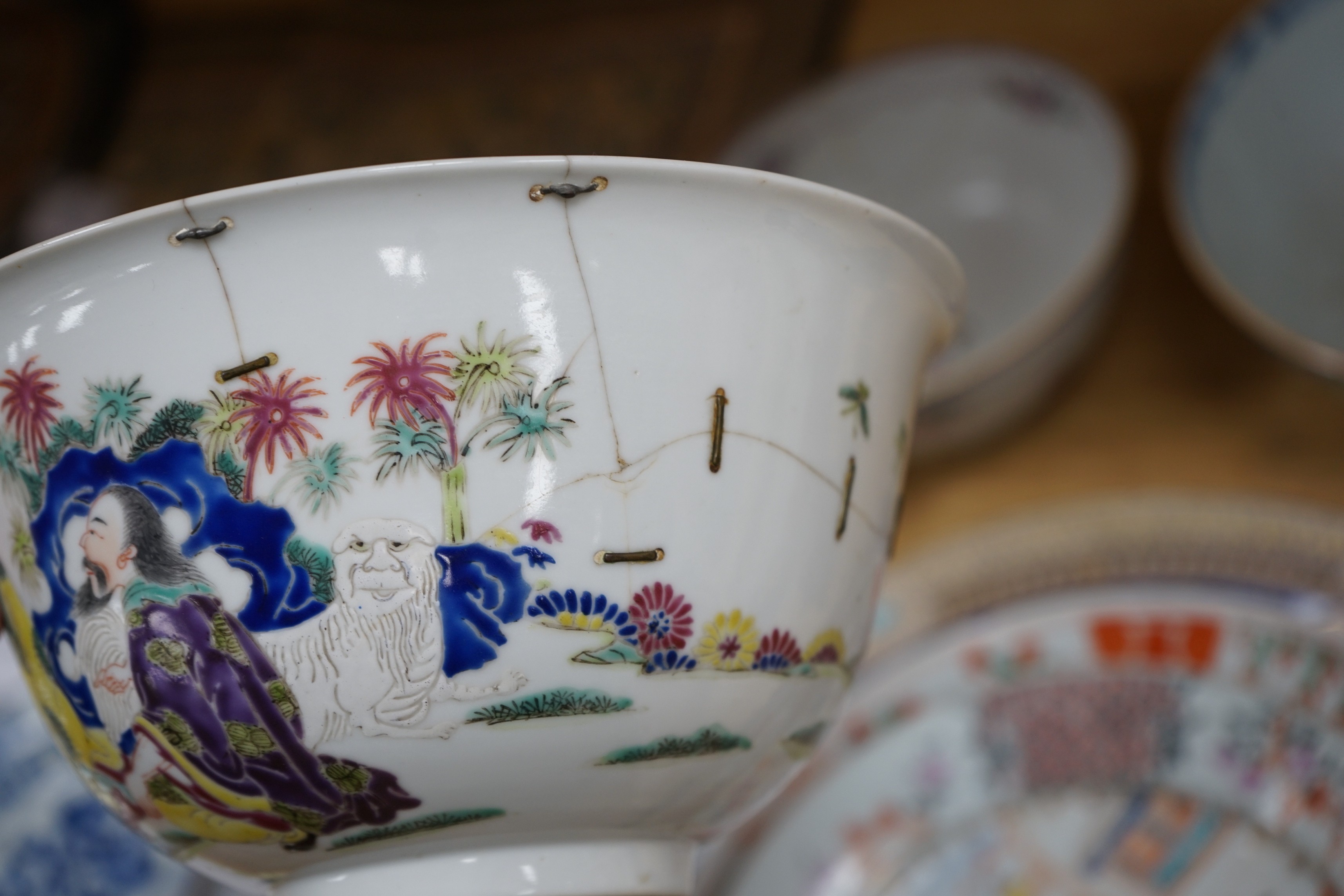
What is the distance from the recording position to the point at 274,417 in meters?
0.28

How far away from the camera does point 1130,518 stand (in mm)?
646

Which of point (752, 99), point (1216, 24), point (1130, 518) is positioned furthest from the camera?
point (752, 99)

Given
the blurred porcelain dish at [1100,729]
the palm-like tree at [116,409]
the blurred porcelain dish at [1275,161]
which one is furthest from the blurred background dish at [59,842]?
the blurred porcelain dish at [1275,161]

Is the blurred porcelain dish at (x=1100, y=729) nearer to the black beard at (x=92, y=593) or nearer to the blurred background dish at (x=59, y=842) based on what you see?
the blurred background dish at (x=59, y=842)

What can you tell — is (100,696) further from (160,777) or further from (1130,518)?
(1130,518)

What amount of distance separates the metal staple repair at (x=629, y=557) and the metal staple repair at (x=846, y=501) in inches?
2.4

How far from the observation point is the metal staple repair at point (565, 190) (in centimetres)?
28

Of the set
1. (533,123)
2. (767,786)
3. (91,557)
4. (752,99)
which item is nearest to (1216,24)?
(752,99)

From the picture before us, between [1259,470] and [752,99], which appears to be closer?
[1259,470]

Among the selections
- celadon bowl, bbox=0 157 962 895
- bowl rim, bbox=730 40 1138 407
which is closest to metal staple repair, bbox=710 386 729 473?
celadon bowl, bbox=0 157 962 895

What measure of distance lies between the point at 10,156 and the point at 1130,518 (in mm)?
791

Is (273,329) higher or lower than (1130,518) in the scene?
higher

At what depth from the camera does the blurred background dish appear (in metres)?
0.63

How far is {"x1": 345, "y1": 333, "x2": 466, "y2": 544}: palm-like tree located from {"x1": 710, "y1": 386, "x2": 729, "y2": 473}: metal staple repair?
6 cm
